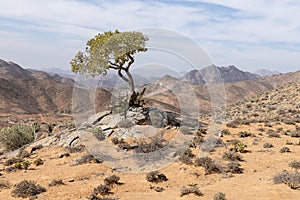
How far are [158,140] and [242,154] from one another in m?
6.16

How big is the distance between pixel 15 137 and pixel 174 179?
718 inches

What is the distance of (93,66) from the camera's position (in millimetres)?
21422

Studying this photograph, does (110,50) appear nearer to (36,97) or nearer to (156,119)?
(156,119)

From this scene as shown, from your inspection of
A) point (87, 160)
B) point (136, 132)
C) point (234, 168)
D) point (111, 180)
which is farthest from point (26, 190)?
point (234, 168)

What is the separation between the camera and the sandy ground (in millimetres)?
12297

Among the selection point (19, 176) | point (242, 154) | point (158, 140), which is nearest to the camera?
point (19, 176)

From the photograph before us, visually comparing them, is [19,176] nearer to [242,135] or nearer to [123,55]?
[123,55]

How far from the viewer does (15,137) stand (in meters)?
26.6

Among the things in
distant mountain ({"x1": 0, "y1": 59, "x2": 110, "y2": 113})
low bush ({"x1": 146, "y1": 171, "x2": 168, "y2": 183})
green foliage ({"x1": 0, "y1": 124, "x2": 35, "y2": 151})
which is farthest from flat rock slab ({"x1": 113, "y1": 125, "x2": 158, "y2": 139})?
distant mountain ({"x1": 0, "y1": 59, "x2": 110, "y2": 113})

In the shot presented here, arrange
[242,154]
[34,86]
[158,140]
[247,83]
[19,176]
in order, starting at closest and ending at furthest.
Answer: [19,176]
[242,154]
[158,140]
[34,86]
[247,83]

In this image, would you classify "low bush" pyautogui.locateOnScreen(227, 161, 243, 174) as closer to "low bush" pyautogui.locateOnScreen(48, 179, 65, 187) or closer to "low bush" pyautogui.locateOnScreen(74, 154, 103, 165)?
"low bush" pyautogui.locateOnScreen(74, 154, 103, 165)

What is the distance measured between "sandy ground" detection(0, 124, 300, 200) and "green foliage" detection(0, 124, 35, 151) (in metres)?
6.46

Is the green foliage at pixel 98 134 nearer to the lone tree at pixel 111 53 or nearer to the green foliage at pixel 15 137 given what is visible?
the lone tree at pixel 111 53

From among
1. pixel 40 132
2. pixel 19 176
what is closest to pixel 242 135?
pixel 19 176
